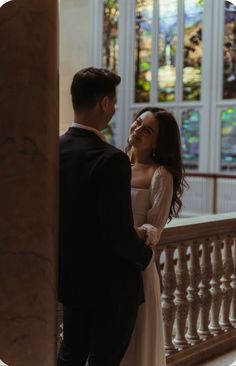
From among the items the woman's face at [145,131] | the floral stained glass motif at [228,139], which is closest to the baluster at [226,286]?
the woman's face at [145,131]

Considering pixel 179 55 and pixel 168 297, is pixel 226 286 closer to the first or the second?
pixel 168 297

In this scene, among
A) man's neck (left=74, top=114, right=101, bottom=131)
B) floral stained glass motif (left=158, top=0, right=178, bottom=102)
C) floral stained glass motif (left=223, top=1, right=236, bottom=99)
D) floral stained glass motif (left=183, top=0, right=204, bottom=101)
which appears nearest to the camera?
man's neck (left=74, top=114, right=101, bottom=131)

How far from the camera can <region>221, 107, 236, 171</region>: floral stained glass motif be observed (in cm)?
1242

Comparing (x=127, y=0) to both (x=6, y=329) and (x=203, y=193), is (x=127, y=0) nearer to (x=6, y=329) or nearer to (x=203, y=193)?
(x=203, y=193)

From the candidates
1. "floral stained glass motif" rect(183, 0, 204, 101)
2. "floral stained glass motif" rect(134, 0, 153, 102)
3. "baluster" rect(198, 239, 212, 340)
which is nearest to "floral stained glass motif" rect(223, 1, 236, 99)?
"floral stained glass motif" rect(183, 0, 204, 101)

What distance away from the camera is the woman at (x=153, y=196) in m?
2.12

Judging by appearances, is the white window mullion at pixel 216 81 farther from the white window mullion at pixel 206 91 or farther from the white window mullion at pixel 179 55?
the white window mullion at pixel 179 55

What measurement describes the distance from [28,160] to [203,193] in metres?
11.1

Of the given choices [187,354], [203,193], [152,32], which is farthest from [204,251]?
[152,32]

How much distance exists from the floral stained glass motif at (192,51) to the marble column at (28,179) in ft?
37.9

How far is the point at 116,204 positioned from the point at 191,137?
11.7m

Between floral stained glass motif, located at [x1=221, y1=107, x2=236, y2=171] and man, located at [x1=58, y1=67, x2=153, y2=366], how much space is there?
10.8 meters

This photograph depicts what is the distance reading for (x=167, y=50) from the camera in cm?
1345

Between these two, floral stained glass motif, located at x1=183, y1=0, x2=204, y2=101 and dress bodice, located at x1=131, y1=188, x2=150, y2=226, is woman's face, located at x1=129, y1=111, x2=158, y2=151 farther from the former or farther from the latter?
floral stained glass motif, located at x1=183, y1=0, x2=204, y2=101
